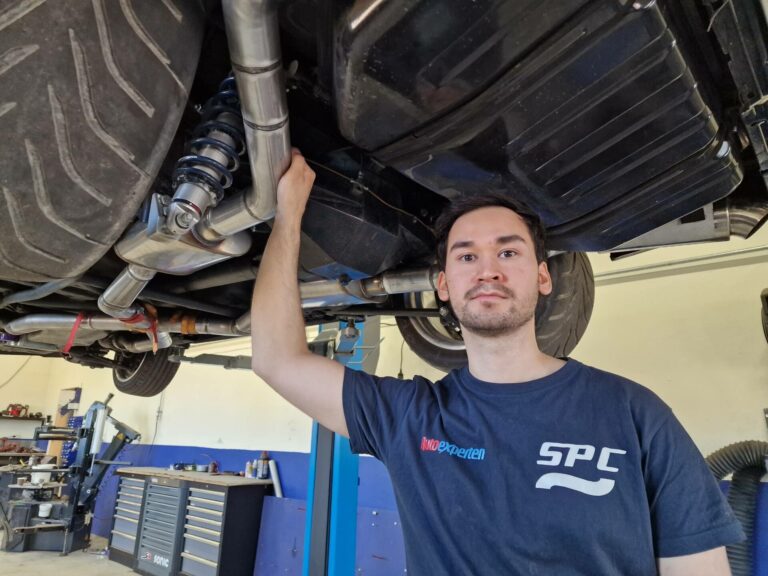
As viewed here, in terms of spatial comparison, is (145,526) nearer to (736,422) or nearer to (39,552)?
(39,552)

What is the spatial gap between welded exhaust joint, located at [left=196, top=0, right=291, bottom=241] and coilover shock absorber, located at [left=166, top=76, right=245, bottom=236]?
0.13ft

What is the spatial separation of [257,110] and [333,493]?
5.03ft

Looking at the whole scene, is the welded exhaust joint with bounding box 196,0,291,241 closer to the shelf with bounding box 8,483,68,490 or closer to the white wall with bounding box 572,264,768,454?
the white wall with bounding box 572,264,768,454

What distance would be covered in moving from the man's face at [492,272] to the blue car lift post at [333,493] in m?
0.84

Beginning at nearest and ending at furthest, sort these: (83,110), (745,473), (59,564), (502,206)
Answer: (83,110), (502,206), (745,473), (59,564)

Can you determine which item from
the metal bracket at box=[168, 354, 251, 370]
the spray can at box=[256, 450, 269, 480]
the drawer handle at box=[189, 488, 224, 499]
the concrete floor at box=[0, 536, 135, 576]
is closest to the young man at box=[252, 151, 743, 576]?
the metal bracket at box=[168, 354, 251, 370]

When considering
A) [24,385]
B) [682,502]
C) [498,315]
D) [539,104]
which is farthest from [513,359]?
[24,385]

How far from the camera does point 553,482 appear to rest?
0.66 metres

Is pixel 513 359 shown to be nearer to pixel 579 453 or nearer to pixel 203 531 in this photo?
pixel 579 453

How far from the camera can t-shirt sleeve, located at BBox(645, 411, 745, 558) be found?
61cm

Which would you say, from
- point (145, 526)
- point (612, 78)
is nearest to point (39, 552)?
point (145, 526)

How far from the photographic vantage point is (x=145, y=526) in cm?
423

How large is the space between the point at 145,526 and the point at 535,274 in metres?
4.60

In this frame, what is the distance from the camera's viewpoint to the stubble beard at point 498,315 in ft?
2.59
